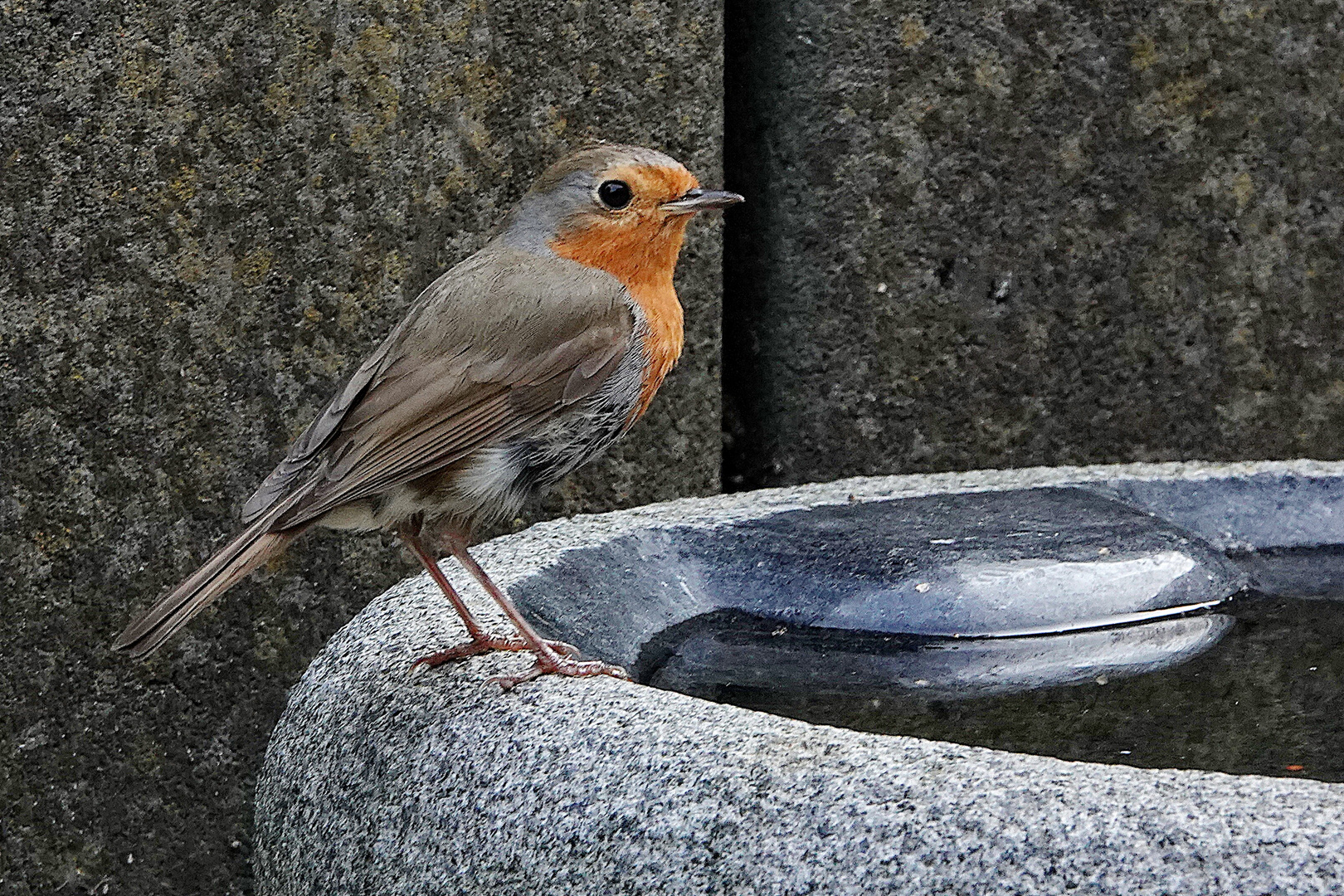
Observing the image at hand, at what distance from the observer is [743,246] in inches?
146

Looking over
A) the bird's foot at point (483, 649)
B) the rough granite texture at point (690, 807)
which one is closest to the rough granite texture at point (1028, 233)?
the bird's foot at point (483, 649)

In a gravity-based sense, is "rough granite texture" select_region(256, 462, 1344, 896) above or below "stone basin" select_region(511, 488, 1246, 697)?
above

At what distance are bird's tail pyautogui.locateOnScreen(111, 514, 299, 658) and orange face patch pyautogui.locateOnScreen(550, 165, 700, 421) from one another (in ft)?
2.26

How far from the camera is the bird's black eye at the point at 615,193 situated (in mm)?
2721

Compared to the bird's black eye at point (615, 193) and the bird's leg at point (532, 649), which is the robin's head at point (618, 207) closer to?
the bird's black eye at point (615, 193)

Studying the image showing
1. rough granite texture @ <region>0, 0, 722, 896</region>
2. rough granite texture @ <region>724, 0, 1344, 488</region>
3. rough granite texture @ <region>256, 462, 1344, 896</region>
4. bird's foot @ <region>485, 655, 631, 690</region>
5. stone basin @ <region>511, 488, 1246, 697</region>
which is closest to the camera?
rough granite texture @ <region>256, 462, 1344, 896</region>

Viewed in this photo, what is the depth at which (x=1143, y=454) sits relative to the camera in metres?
3.90

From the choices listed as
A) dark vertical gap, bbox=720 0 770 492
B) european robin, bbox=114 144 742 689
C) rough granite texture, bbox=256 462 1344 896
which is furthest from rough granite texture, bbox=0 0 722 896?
rough granite texture, bbox=256 462 1344 896

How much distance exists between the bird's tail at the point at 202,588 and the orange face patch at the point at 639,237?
2.26ft

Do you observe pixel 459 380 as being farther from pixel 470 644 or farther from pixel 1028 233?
pixel 1028 233

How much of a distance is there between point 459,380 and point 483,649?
446 millimetres

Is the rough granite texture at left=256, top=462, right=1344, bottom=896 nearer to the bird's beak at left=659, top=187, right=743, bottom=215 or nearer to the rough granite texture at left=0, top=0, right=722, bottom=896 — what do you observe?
the bird's beak at left=659, top=187, right=743, bottom=215

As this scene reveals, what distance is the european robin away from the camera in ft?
7.70

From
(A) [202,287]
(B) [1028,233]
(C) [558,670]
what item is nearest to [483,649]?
(C) [558,670]
